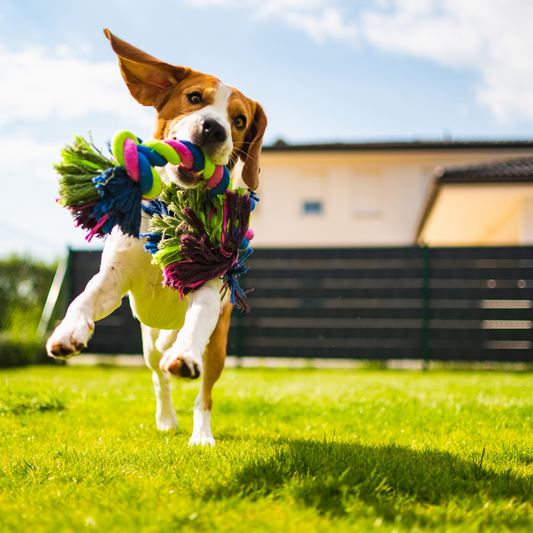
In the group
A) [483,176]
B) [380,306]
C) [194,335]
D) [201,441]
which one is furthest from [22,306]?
[483,176]

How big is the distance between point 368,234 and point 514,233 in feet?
16.4

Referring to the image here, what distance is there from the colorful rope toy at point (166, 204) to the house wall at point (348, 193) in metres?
13.8

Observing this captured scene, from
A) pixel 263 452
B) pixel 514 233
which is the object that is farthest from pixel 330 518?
pixel 514 233

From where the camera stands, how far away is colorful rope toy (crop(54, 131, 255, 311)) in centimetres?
217

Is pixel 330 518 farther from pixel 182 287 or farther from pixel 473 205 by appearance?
pixel 473 205

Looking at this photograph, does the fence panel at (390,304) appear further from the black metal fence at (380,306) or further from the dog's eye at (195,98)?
the dog's eye at (195,98)

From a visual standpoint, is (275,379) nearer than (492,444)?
No

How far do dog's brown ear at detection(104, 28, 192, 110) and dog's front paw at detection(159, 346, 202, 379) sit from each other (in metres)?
1.46

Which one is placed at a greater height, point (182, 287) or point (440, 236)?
point (440, 236)

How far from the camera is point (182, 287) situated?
7.68ft

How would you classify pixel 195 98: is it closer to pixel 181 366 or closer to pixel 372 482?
pixel 181 366

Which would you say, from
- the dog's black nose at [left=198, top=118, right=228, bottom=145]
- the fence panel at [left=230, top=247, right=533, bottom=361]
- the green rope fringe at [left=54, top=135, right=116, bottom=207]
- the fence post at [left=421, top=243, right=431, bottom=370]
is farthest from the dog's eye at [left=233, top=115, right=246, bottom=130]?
the fence post at [left=421, top=243, right=431, bottom=370]

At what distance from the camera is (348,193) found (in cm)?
1661

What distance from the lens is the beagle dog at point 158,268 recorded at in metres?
2.06
